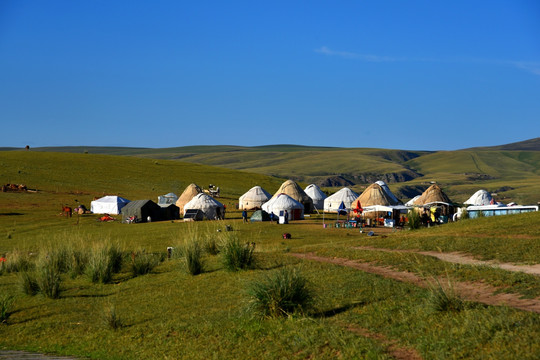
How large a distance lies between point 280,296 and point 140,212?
4163 centimetres

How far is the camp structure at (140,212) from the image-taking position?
53084mm

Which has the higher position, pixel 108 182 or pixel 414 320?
pixel 108 182

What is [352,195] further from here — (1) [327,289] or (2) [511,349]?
(2) [511,349]

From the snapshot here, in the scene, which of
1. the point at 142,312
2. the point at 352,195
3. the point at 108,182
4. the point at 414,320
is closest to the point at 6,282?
the point at 142,312

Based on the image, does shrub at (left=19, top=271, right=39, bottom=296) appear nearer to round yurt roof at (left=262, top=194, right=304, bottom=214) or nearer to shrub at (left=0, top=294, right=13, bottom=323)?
shrub at (left=0, top=294, right=13, bottom=323)

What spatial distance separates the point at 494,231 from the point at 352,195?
40.5 meters

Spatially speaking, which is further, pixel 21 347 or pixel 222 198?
pixel 222 198

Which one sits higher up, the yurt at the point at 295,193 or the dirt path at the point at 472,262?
the yurt at the point at 295,193

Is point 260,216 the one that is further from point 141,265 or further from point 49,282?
point 49,282

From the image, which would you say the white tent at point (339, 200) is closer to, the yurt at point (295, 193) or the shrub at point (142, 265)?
the yurt at point (295, 193)

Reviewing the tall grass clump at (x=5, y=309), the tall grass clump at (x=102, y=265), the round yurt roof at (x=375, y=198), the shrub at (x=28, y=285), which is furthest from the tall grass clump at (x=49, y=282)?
the round yurt roof at (x=375, y=198)

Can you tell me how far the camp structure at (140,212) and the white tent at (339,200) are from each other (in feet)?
69.1

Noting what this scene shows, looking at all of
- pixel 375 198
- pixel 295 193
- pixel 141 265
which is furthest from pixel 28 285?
pixel 375 198

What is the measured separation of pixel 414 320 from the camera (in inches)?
448
